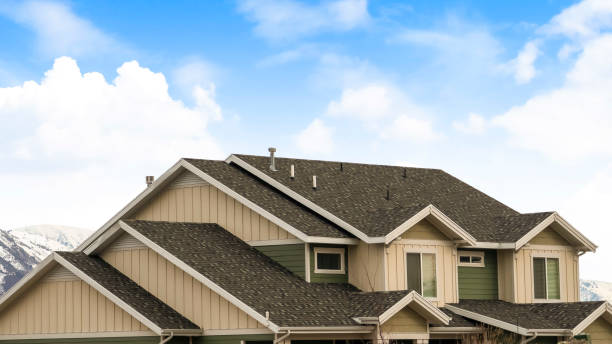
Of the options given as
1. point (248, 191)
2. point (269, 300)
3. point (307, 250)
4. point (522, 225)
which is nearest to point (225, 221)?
point (248, 191)

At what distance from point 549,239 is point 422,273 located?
628 centimetres

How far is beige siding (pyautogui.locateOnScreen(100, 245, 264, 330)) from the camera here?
1443 inches

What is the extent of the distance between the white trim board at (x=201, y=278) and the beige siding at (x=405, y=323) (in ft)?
13.5

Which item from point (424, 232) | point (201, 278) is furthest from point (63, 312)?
point (424, 232)

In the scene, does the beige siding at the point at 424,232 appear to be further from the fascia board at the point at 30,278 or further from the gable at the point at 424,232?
the fascia board at the point at 30,278

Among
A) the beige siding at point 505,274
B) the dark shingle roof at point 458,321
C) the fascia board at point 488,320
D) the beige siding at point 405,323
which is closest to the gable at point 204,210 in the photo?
the beige siding at point 405,323

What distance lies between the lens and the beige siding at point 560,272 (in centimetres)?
4422

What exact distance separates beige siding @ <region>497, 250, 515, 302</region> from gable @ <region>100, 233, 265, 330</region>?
39.8 feet

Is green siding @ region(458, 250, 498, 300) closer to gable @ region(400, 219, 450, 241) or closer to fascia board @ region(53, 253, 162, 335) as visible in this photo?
gable @ region(400, 219, 450, 241)

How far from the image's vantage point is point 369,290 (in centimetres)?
4038

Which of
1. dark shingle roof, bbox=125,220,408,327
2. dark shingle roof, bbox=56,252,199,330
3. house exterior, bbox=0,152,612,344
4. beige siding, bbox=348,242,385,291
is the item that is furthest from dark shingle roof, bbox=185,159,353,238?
dark shingle roof, bbox=56,252,199,330

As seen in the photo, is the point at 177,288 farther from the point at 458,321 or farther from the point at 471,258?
the point at 471,258

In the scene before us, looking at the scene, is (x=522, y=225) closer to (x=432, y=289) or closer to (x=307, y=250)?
(x=432, y=289)

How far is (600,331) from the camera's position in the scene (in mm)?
41219
